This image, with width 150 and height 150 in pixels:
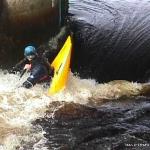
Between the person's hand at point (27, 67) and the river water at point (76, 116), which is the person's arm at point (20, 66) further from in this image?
the person's hand at point (27, 67)

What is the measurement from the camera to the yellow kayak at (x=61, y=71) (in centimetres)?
940

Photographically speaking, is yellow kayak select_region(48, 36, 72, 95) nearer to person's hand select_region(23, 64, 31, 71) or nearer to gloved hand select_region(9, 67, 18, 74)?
person's hand select_region(23, 64, 31, 71)

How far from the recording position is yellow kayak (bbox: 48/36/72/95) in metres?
9.40

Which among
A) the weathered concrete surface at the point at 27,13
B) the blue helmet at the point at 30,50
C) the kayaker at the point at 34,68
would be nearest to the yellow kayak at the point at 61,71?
the kayaker at the point at 34,68

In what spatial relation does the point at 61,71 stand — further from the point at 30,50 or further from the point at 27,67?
the point at 30,50

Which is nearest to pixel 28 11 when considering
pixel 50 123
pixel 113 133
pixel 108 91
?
pixel 108 91

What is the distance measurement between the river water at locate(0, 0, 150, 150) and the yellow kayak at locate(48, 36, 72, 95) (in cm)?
17

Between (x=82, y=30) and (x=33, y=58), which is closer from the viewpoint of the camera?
(x=33, y=58)

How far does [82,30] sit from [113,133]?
21.7 feet

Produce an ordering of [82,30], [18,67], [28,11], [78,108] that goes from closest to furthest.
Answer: [78,108] < [18,67] < [28,11] < [82,30]

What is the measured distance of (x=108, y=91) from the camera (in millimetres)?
9898

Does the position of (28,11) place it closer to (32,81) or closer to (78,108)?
(32,81)

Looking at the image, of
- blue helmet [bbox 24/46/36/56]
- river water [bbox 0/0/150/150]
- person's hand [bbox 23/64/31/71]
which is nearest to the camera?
river water [bbox 0/0/150/150]

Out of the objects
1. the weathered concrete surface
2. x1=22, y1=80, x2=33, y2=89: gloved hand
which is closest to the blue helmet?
x1=22, y1=80, x2=33, y2=89: gloved hand
